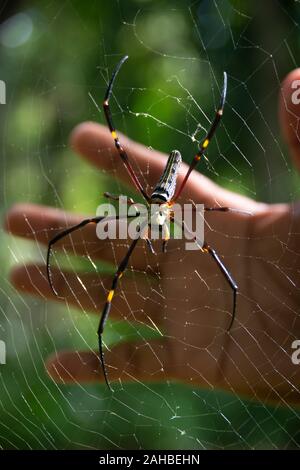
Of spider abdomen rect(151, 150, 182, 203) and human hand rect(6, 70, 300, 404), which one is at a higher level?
spider abdomen rect(151, 150, 182, 203)

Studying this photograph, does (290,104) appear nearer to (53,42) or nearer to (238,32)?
(238,32)

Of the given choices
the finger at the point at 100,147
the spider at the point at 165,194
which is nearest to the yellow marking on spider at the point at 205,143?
the spider at the point at 165,194

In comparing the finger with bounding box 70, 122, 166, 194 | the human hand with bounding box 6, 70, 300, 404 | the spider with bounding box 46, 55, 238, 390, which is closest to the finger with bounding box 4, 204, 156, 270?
the human hand with bounding box 6, 70, 300, 404

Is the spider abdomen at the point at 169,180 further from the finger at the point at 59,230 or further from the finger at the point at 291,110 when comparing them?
the finger at the point at 59,230

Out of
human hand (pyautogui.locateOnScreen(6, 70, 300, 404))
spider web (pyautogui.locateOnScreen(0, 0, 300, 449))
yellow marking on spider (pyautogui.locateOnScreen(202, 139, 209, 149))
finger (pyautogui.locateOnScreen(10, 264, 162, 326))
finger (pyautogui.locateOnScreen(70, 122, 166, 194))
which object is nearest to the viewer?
yellow marking on spider (pyautogui.locateOnScreen(202, 139, 209, 149))

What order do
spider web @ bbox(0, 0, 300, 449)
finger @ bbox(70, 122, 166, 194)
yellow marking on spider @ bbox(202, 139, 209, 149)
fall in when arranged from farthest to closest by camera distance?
finger @ bbox(70, 122, 166, 194), spider web @ bbox(0, 0, 300, 449), yellow marking on spider @ bbox(202, 139, 209, 149)

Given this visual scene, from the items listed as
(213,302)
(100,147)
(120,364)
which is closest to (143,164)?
(100,147)

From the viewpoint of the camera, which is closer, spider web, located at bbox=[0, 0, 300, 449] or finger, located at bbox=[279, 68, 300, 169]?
finger, located at bbox=[279, 68, 300, 169]

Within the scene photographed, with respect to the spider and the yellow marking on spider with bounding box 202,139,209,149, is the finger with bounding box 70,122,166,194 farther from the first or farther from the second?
the yellow marking on spider with bounding box 202,139,209,149

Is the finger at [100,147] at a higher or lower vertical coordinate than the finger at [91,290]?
higher
